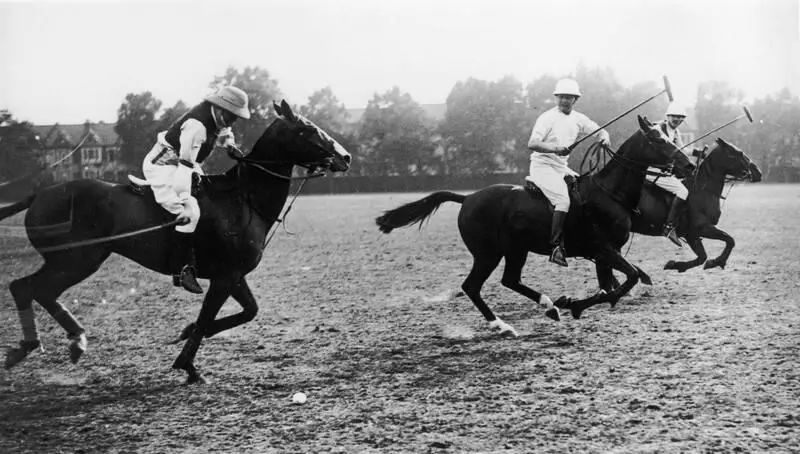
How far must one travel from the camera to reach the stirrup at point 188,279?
6488mm

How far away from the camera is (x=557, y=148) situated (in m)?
8.42

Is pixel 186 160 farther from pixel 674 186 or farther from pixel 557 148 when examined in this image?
pixel 674 186

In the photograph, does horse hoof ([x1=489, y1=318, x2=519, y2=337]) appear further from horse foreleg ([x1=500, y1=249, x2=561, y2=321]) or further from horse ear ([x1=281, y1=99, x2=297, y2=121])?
horse ear ([x1=281, y1=99, x2=297, y2=121])

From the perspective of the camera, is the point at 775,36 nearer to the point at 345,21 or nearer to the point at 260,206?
the point at 345,21

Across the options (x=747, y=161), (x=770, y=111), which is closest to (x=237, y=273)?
(x=747, y=161)

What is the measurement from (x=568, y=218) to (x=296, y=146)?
3691 millimetres

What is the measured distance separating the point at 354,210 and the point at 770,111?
20.3 metres

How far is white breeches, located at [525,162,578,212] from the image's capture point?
333 inches

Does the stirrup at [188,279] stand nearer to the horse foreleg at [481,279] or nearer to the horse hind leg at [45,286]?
the horse hind leg at [45,286]

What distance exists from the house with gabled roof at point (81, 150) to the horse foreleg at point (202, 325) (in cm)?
186

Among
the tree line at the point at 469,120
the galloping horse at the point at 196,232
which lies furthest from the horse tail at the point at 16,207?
the tree line at the point at 469,120

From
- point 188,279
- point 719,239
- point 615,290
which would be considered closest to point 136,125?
point 188,279

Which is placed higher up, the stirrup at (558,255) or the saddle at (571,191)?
the saddle at (571,191)

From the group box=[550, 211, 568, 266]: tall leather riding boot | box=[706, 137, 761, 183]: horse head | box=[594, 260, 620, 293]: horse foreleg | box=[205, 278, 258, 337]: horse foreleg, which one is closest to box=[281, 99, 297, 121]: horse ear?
box=[205, 278, 258, 337]: horse foreleg
